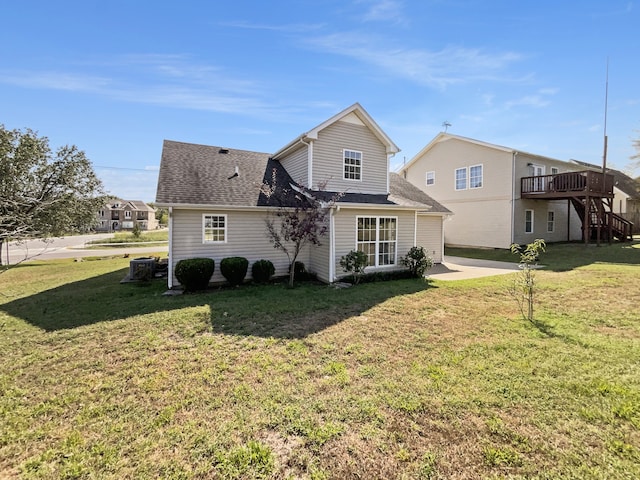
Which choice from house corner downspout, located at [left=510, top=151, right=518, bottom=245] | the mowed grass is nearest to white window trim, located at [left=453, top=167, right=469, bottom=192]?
house corner downspout, located at [left=510, top=151, right=518, bottom=245]

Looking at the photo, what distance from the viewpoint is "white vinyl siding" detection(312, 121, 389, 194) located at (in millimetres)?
12562

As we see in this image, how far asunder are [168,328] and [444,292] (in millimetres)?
7743

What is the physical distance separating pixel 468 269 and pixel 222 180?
1153 centimetres

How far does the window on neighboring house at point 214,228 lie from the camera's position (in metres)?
10.8

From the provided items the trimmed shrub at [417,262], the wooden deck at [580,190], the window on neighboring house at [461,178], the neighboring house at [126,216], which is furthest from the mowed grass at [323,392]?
the neighboring house at [126,216]

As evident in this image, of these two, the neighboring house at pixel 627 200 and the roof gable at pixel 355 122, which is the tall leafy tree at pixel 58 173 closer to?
the roof gable at pixel 355 122

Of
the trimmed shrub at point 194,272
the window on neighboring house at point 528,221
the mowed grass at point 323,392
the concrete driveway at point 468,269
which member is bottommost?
the mowed grass at point 323,392

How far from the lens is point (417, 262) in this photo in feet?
39.1

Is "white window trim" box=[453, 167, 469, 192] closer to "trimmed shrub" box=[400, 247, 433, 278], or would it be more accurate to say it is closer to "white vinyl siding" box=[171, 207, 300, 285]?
"trimmed shrub" box=[400, 247, 433, 278]

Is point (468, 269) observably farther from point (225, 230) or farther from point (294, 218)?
point (225, 230)

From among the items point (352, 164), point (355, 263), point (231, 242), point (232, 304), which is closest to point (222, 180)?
point (231, 242)

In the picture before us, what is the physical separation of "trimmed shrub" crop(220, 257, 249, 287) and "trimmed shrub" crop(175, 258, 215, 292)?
1.41 feet

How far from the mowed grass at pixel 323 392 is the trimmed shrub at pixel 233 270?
2.71 m

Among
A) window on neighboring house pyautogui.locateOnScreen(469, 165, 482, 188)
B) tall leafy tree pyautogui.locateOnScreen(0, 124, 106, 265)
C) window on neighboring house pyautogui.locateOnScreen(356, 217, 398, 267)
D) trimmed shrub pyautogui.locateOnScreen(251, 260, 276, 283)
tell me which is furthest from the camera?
window on neighboring house pyautogui.locateOnScreen(469, 165, 482, 188)
